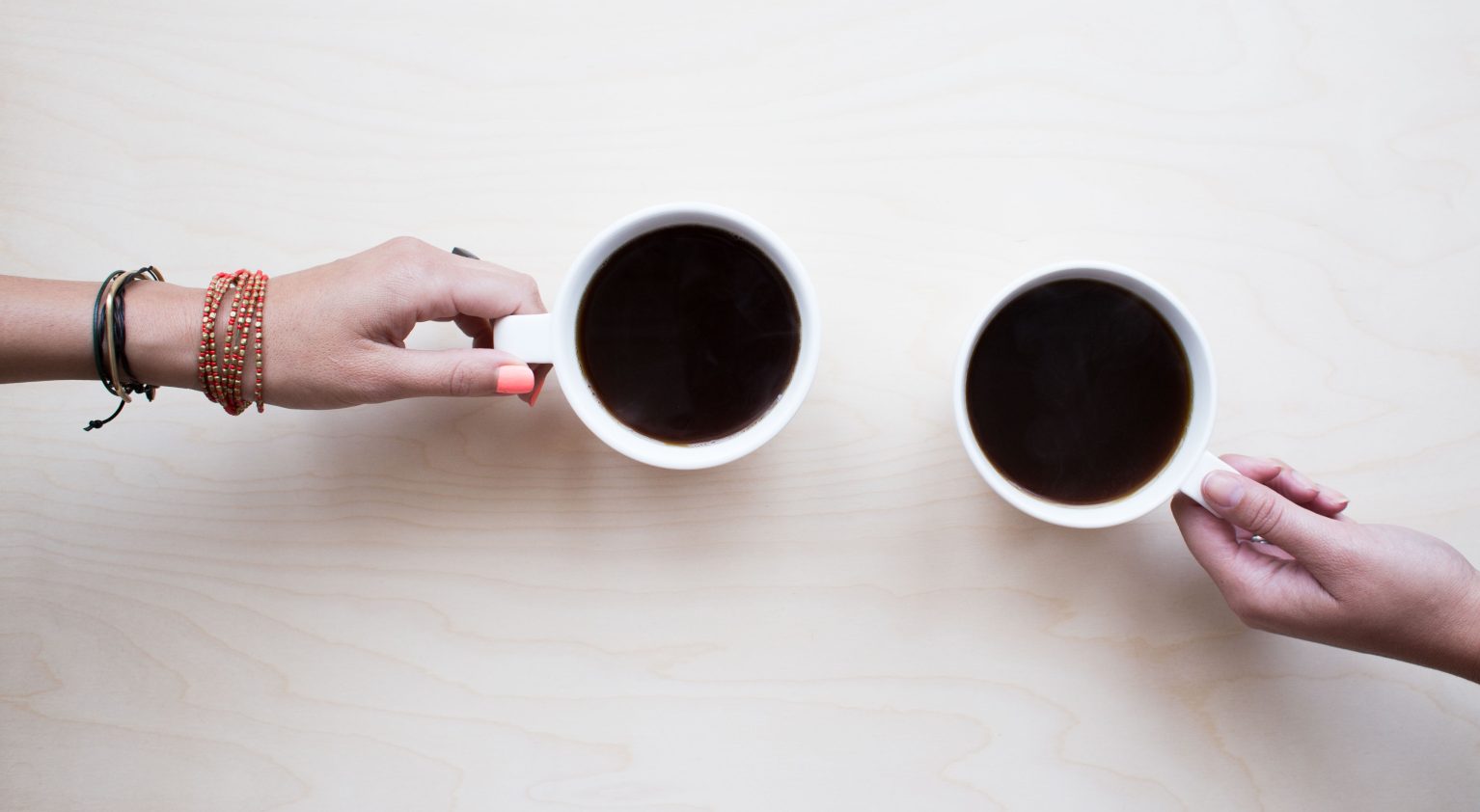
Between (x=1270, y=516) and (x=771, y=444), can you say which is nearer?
(x=1270, y=516)

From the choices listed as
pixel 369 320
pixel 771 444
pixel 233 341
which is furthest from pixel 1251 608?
pixel 233 341

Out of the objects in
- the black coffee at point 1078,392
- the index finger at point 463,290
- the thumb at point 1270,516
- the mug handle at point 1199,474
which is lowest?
the thumb at point 1270,516

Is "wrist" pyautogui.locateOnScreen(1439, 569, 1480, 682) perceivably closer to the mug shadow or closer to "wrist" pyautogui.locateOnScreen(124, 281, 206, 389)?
the mug shadow

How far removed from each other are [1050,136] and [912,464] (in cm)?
38

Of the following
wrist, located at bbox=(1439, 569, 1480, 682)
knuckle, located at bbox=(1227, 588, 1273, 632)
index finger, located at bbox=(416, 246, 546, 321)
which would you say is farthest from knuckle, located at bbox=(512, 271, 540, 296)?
wrist, located at bbox=(1439, 569, 1480, 682)

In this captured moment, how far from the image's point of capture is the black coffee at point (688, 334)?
2.25ft

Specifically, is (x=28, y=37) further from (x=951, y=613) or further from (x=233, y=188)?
(x=951, y=613)

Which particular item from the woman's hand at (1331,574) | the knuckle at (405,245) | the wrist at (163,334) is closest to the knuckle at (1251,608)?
the woman's hand at (1331,574)

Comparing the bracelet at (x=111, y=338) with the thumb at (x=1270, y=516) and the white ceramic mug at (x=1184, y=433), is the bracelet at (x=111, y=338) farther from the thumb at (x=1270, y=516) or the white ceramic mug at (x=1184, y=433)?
the thumb at (x=1270, y=516)

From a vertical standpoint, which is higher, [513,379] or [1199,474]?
[513,379]

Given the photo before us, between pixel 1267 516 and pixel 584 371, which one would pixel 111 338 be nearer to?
pixel 584 371

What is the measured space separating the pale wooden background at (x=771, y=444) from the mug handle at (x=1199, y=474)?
148 mm

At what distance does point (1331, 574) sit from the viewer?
682 mm

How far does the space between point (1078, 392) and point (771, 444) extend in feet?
0.99
